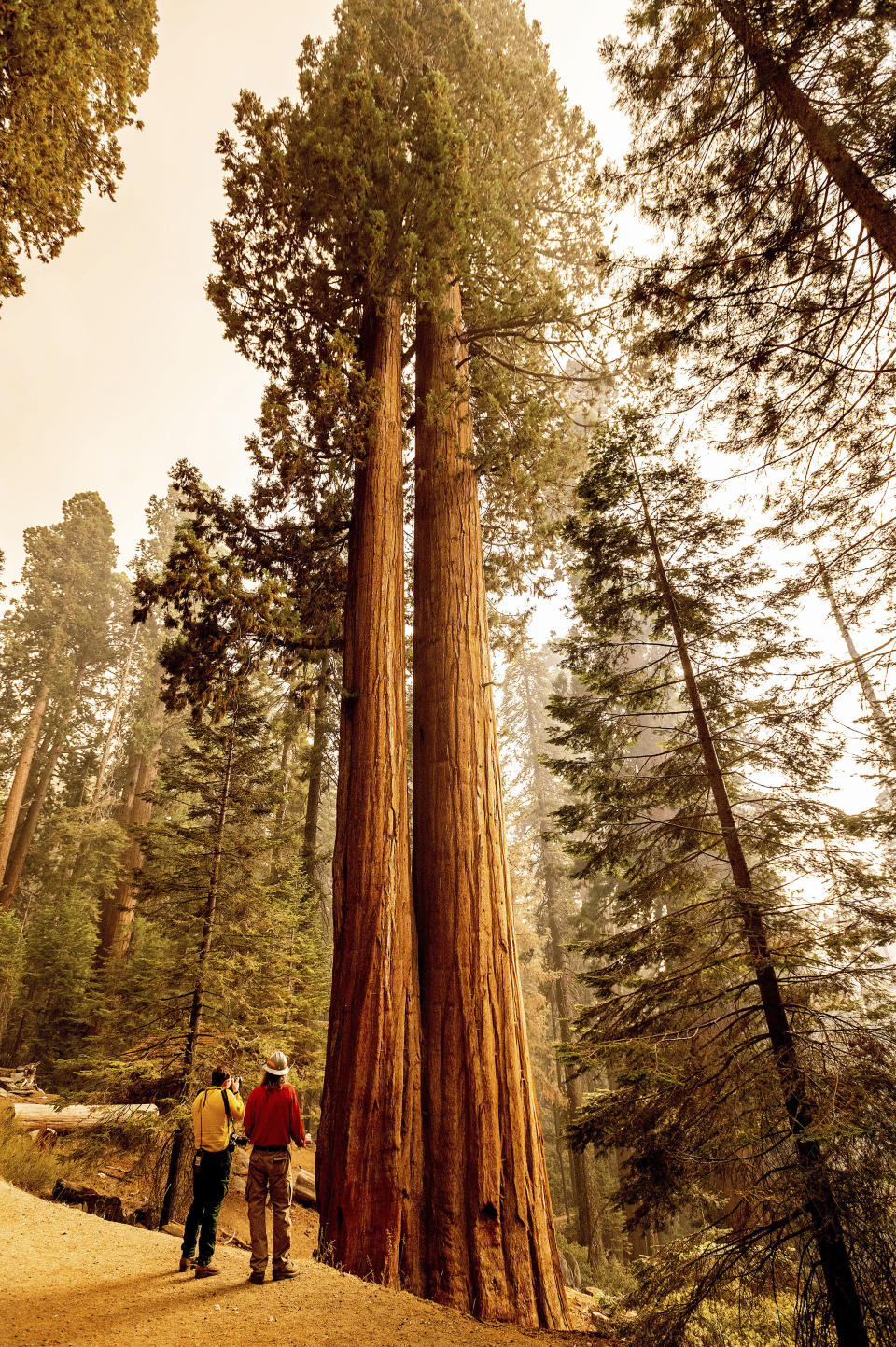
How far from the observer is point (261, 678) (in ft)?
42.7

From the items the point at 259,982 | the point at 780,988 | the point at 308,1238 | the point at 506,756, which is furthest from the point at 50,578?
the point at 780,988

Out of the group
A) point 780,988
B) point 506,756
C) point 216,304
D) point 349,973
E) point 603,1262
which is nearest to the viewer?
point 349,973

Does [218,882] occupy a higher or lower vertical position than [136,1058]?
higher

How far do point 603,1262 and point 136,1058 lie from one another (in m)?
13.0

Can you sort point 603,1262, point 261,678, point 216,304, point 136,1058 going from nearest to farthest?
point 216,304, point 136,1058, point 261,678, point 603,1262

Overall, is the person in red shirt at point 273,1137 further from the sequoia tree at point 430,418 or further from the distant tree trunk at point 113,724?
the distant tree trunk at point 113,724

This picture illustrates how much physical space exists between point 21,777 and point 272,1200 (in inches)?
845

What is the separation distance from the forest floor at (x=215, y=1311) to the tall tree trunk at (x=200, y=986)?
375 centimetres

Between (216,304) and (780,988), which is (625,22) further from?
(780,988)

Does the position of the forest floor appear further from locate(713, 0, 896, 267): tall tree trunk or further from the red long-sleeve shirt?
locate(713, 0, 896, 267): tall tree trunk

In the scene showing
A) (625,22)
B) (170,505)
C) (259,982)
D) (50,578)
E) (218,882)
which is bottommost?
(259,982)

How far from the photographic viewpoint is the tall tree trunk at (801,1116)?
10.9 feet

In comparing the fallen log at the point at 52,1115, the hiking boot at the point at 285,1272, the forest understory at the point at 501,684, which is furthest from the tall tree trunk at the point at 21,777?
the hiking boot at the point at 285,1272

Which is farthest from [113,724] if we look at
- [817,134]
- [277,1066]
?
[817,134]
